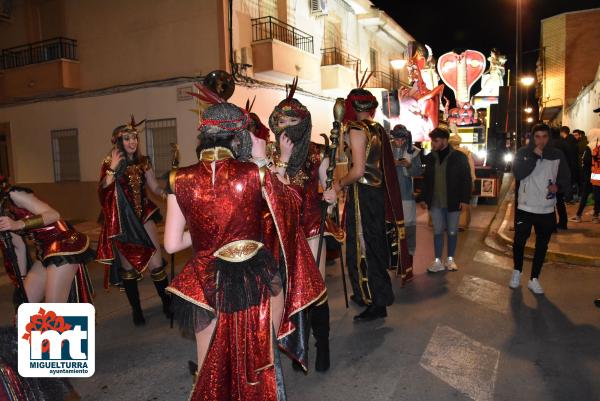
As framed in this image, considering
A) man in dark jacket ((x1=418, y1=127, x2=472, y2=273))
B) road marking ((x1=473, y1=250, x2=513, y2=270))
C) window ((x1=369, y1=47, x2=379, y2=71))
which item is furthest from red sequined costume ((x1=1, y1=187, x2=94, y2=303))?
window ((x1=369, y1=47, x2=379, y2=71))

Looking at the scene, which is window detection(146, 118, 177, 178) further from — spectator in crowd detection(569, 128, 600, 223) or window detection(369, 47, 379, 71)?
window detection(369, 47, 379, 71)

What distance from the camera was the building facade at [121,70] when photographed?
480 inches

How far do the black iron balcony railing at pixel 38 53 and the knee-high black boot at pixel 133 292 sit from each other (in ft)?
36.9

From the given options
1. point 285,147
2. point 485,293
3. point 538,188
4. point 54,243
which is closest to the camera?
point 285,147

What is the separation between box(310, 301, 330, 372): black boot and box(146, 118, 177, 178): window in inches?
382

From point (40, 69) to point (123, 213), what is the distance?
11.3 meters

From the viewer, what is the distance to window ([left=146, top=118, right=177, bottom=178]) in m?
12.6

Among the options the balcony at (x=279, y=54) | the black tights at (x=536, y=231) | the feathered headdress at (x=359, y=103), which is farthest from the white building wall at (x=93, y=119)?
the black tights at (x=536, y=231)

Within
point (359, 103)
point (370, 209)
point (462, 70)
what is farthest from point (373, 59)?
point (370, 209)

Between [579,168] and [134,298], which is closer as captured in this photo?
[134,298]

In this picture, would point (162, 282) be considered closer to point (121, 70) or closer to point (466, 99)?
point (121, 70)

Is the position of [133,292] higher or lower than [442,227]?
lower

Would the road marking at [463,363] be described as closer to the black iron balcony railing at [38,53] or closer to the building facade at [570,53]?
the black iron balcony railing at [38,53]

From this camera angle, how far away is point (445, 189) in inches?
260
